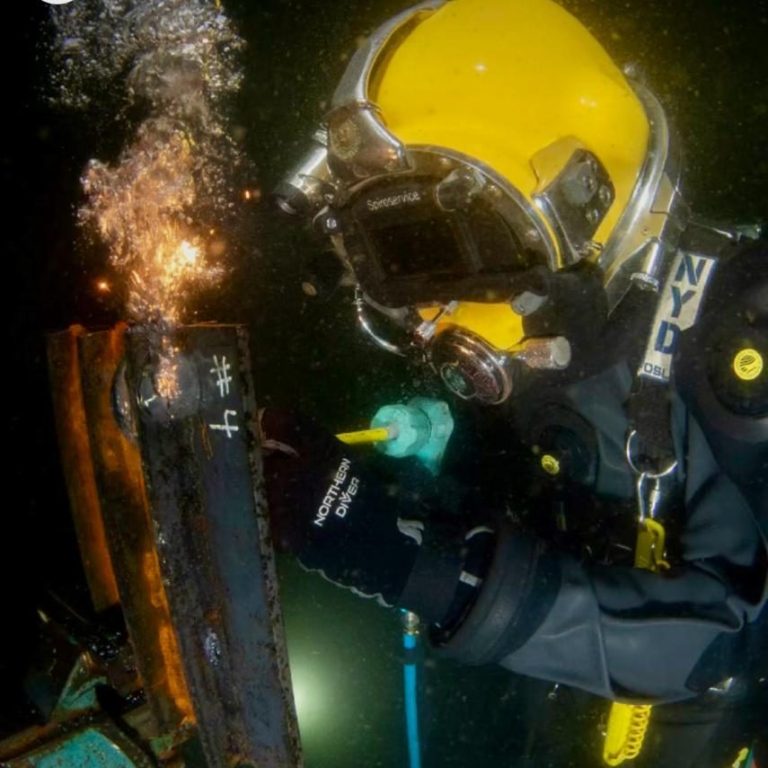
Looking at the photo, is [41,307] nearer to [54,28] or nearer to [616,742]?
[54,28]

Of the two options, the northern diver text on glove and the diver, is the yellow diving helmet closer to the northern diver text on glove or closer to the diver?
the diver

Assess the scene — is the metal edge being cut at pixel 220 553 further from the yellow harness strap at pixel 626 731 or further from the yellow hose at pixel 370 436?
the yellow harness strap at pixel 626 731

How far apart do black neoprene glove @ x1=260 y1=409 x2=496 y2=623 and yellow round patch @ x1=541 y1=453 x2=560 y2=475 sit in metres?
0.39

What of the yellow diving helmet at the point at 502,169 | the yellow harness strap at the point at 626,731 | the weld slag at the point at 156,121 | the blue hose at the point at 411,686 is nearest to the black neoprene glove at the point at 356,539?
the yellow diving helmet at the point at 502,169

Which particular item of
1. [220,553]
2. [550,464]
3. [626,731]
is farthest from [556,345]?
[626,731]

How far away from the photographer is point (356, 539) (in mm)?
1704

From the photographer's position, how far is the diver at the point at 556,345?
60.7 inches

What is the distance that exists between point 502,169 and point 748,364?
0.81 m

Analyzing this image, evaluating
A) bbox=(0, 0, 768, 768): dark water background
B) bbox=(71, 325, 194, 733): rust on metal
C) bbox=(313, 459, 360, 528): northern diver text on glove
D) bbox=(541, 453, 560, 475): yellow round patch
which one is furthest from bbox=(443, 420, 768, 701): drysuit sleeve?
bbox=(0, 0, 768, 768): dark water background

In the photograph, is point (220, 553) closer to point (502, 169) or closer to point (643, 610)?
point (643, 610)

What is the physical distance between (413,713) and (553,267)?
236 centimetres

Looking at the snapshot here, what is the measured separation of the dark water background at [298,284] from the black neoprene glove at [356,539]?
4.66 ft

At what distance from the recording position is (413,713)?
290 centimetres

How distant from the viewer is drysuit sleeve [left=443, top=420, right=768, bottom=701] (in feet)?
5.01
